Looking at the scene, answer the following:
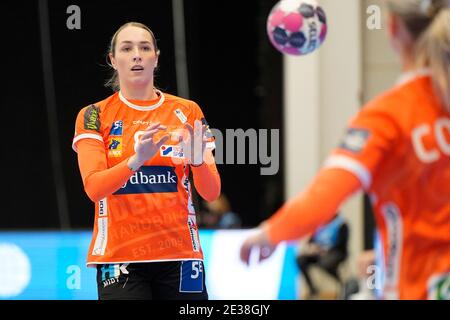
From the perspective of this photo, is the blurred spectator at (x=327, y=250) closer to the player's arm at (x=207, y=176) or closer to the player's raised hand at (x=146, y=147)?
the player's arm at (x=207, y=176)

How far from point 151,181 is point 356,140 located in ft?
4.07

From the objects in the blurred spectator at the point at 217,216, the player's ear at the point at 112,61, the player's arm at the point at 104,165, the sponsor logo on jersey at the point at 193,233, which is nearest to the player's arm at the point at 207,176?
the sponsor logo on jersey at the point at 193,233

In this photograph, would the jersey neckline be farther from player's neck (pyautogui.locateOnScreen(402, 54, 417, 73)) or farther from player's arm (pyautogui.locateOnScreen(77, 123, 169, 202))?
player's neck (pyautogui.locateOnScreen(402, 54, 417, 73))

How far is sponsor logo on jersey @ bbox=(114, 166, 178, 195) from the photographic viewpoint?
121 inches

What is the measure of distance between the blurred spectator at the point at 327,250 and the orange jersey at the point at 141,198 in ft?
8.38

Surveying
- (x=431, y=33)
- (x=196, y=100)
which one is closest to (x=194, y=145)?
(x=431, y=33)

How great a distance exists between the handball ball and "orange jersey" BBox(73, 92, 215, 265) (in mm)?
497

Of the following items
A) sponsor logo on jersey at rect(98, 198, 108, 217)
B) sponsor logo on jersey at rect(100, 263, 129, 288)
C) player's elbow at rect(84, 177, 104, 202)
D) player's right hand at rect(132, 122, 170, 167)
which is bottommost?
sponsor logo on jersey at rect(100, 263, 129, 288)

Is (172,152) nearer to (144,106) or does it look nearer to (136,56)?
(144,106)

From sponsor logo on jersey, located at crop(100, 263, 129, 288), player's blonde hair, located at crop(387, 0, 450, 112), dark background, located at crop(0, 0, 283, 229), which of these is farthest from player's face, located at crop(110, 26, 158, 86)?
dark background, located at crop(0, 0, 283, 229)

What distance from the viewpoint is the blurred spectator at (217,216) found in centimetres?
613
